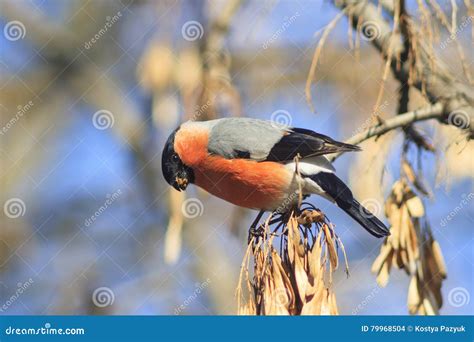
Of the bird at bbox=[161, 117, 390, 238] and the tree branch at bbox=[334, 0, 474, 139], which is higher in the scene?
the tree branch at bbox=[334, 0, 474, 139]

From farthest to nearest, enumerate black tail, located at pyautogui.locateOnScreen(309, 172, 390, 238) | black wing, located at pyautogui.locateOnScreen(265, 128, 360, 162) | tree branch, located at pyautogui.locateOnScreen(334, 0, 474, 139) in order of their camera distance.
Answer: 1. black tail, located at pyautogui.locateOnScreen(309, 172, 390, 238)
2. black wing, located at pyautogui.locateOnScreen(265, 128, 360, 162)
3. tree branch, located at pyautogui.locateOnScreen(334, 0, 474, 139)

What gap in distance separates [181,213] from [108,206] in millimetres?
1640

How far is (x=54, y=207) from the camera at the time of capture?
4844 mm

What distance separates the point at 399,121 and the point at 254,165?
0.87m

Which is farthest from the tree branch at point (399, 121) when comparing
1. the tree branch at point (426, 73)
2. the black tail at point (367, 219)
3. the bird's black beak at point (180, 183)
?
the bird's black beak at point (180, 183)

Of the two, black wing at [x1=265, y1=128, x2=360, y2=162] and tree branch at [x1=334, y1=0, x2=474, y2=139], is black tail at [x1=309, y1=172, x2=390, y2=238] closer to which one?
black wing at [x1=265, y1=128, x2=360, y2=162]

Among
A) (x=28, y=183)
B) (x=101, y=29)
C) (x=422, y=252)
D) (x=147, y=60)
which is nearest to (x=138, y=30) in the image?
(x=101, y=29)

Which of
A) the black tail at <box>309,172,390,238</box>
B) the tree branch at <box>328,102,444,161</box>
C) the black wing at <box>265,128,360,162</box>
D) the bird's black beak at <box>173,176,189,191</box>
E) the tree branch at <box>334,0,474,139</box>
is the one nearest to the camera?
the tree branch at <box>328,102,444,161</box>

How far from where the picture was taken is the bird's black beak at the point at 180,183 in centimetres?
351

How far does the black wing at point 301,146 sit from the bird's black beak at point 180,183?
0.42 m

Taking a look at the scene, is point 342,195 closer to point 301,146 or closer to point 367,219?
point 367,219

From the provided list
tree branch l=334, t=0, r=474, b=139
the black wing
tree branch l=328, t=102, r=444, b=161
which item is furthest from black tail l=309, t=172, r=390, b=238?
tree branch l=334, t=0, r=474, b=139

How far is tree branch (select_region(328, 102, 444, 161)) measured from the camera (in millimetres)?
2646

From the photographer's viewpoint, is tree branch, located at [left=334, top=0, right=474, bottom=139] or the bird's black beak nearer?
tree branch, located at [left=334, top=0, right=474, bottom=139]
